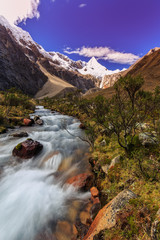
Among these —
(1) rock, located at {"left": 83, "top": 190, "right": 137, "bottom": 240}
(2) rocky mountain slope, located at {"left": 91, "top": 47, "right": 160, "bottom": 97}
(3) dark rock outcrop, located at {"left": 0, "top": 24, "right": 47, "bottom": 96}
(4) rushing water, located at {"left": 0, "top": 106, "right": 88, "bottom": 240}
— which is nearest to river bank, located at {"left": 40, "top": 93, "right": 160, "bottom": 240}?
(1) rock, located at {"left": 83, "top": 190, "right": 137, "bottom": 240}

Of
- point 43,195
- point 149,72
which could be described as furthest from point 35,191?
point 149,72

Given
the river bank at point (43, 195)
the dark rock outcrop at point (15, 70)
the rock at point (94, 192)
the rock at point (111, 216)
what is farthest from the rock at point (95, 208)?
the dark rock outcrop at point (15, 70)

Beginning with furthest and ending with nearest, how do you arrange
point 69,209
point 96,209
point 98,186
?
1. point 98,186
2. point 69,209
3. point 96,209

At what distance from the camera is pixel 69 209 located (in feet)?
17.3

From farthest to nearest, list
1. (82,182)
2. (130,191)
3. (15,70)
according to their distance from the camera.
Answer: (15,70) < (82,182) < (130,191)

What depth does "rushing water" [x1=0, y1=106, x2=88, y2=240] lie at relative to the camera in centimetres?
465

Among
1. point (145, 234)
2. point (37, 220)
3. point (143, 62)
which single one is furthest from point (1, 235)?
point (143, 62)

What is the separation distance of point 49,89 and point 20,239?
161175 millimetres

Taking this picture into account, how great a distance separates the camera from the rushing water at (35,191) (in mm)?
4653

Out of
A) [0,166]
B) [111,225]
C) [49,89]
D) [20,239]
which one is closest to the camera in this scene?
[111,225]

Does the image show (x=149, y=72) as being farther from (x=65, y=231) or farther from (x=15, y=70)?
(x=15, y=70)

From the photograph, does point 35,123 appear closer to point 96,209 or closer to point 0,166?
point 0,166

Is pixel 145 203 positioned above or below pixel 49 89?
below

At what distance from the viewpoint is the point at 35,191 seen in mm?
6270
